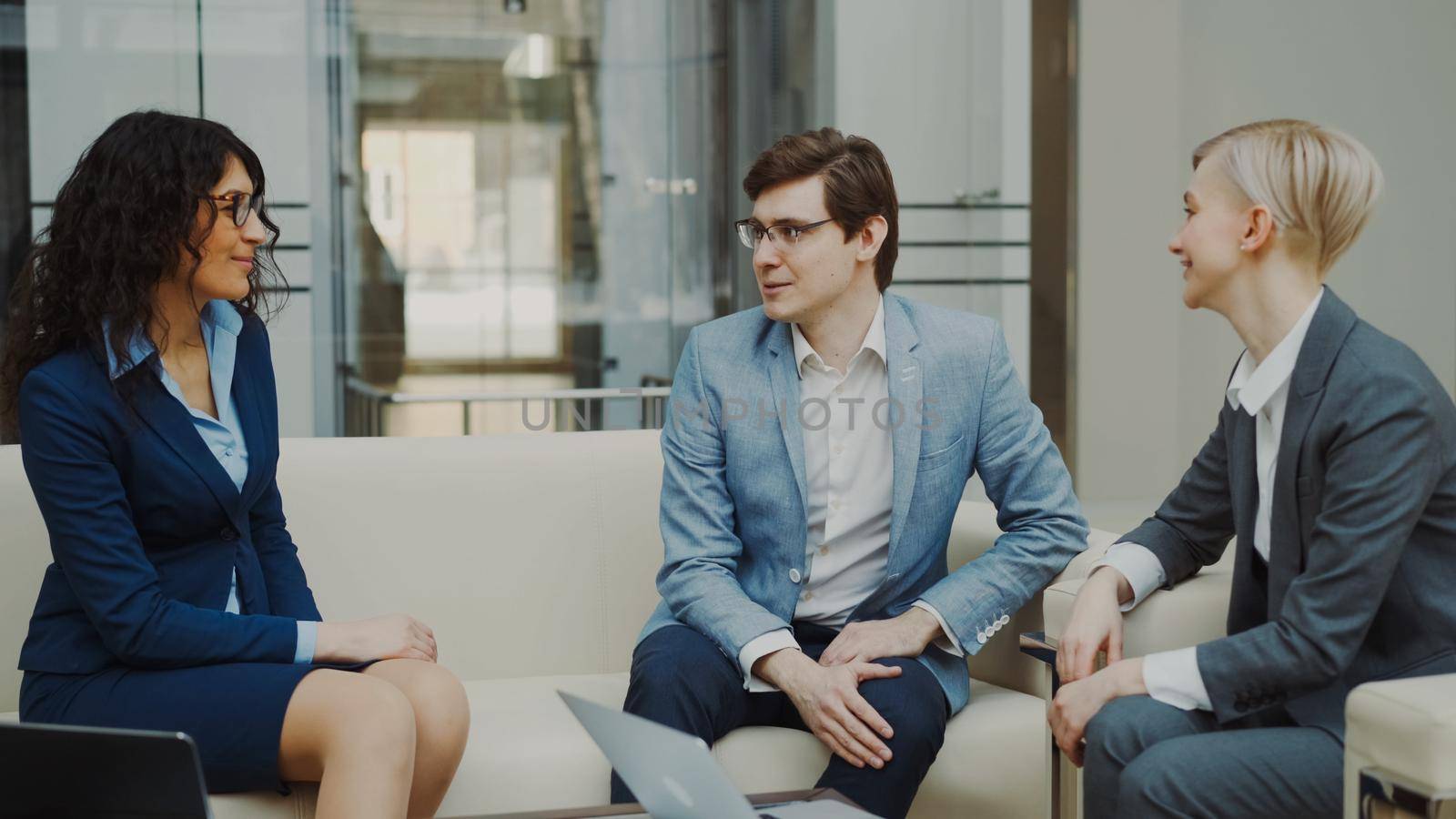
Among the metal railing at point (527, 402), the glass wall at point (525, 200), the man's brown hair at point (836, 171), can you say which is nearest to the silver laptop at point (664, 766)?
the man's brown hair at point (836, 171)

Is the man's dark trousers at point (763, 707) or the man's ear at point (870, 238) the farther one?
the man's ear at point (870, 238)

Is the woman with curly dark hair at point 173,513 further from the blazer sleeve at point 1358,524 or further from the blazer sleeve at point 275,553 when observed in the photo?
the blazer sleeve at point 1358,524

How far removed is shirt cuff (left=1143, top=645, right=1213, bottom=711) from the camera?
5.32 feet

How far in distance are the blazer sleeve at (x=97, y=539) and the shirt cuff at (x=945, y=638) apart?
1.00 m

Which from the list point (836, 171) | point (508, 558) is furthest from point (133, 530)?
point (836, 171)

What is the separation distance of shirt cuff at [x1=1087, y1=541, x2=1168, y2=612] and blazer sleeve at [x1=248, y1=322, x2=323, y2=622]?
1171 mm

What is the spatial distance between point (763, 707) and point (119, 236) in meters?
1.11

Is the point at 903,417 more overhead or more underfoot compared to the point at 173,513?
more overhead

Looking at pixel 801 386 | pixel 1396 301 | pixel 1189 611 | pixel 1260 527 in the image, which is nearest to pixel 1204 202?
pixel 1260 527

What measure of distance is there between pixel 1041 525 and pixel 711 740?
612 mm

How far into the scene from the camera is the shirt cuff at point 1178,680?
63.9 inches

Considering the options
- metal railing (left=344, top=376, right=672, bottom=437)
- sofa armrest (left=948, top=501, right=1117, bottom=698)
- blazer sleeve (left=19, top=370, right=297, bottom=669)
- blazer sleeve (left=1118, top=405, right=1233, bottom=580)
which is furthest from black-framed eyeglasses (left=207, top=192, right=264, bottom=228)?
metal railing (left=344, top=376, right=672, bottom=437)

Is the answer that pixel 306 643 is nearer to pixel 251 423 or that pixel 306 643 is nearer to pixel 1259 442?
pixel 251 423

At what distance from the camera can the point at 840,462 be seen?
210 centimetres
